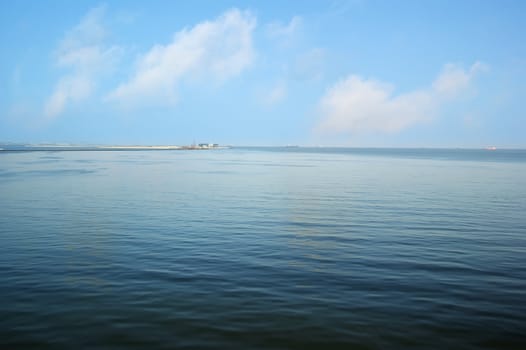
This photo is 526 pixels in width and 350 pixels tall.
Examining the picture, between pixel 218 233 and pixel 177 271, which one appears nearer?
pixel 177 271

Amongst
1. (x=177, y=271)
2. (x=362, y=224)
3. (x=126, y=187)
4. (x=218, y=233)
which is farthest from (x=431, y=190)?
(x=177, y=271)

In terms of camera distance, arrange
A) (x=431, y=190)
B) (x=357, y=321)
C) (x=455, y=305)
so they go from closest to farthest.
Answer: (x=357, y=321), (x=455, y=305), (x=431, y=190)

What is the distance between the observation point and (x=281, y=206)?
1193 inches

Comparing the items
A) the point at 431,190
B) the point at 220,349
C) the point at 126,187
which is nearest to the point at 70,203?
the point at 126,187

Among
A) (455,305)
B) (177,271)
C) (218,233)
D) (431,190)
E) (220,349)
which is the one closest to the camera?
(220,349)

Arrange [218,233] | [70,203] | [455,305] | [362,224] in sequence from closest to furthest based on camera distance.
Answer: [455,305]
[218,233]
[362,224]
[70,203]

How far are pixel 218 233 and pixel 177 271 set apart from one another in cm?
648

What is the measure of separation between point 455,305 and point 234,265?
6943 mm

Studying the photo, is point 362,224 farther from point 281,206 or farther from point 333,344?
point 333,344

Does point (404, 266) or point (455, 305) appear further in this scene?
point (404, 266)

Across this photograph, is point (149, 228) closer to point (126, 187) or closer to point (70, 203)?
point (70, 203)

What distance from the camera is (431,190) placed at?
40.0 meters

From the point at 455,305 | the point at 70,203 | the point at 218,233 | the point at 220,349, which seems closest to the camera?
the point at 220,349

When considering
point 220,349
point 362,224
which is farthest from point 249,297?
point 362,224
